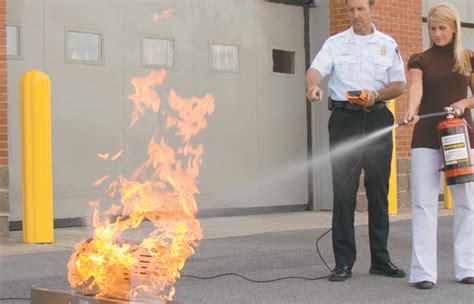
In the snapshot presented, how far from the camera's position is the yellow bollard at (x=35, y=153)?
8328 mm

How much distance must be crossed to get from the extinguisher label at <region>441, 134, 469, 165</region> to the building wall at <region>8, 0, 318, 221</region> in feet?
16.6

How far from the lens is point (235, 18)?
1147 centimetres

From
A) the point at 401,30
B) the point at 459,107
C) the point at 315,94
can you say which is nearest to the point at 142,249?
the point at 315,94

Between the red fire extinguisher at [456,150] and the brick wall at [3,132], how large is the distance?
456 centimetres

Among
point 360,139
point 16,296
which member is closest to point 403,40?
point 360,139

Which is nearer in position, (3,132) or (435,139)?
Result: (435,139)

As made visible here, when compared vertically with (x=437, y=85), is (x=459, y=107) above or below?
below

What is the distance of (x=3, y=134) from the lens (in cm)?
874

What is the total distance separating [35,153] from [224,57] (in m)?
3.71

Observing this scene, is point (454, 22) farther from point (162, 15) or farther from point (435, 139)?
point (162, 15)

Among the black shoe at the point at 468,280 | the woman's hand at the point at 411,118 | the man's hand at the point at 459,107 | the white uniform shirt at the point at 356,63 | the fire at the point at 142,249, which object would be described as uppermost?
the white uniform shirt at the point at 356,63

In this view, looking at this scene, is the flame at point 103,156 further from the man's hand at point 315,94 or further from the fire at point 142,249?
the fire at point 142,249

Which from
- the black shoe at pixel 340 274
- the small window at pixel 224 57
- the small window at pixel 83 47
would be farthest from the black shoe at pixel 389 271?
the small window at pixel 224 57

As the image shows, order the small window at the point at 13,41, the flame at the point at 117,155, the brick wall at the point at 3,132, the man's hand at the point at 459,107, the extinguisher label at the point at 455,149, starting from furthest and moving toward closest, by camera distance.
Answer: the flame at the point at 117,155 < the small window at the point at 13,41 < the brick wall at the point at 3,132 < the man's hand at the point at 459,107 < the extinguisher label at the point at 455,149
